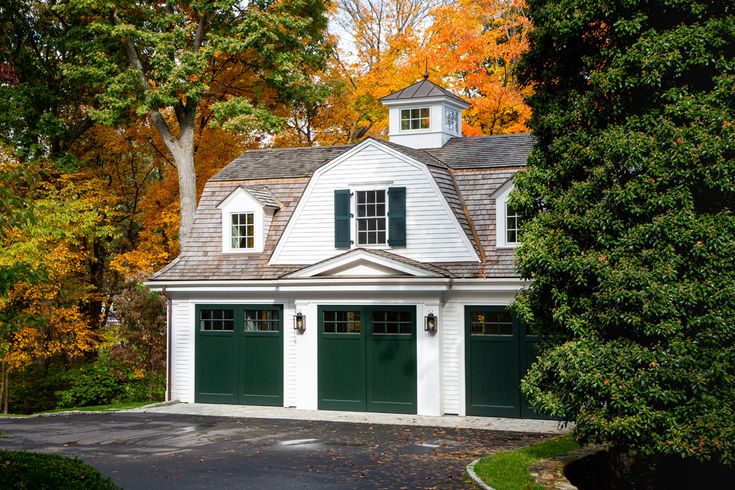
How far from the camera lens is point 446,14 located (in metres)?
28.9

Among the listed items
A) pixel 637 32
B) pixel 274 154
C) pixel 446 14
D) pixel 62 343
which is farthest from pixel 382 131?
pixel 637 32

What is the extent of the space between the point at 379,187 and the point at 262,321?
4281 millimetres

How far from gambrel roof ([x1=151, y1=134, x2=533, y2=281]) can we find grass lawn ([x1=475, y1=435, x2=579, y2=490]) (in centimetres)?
467

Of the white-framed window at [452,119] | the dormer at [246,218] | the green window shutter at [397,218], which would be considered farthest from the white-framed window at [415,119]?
the dormer at [246,218]

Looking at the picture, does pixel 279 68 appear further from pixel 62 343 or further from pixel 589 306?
pixel 589 306

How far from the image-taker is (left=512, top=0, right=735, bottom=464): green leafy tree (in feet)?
35.4

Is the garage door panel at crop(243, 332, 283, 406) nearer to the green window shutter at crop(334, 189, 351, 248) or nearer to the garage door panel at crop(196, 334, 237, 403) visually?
the garage door panel at crop(196, 334, 237, 403)

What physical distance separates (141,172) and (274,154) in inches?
430

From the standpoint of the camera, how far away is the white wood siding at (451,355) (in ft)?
61.6

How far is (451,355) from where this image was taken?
61.9 feet

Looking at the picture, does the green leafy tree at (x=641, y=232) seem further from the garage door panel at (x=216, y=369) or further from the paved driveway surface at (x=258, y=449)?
the garage door panel at (x=216, y=369)

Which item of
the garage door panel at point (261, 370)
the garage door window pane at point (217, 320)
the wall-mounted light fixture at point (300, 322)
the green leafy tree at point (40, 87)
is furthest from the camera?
the green leafy tree at point (40, 87)

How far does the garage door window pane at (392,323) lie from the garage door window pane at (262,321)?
2528 millimetres

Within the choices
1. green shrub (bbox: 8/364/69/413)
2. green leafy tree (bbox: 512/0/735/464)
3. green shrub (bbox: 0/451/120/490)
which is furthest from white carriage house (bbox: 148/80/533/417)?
green shrub (bbox: 0/451/120/490)
